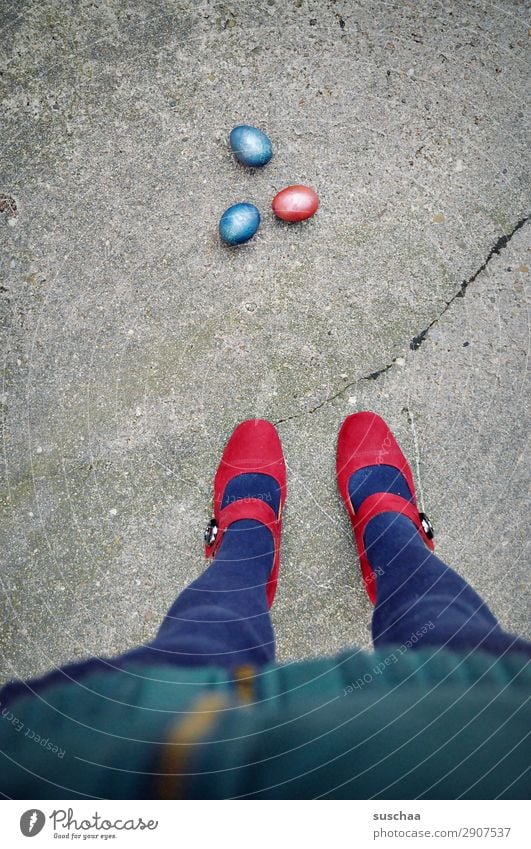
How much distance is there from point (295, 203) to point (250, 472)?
832 millimetres

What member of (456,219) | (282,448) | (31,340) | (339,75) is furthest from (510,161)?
(31,340)

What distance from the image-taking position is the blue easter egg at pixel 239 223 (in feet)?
5.86

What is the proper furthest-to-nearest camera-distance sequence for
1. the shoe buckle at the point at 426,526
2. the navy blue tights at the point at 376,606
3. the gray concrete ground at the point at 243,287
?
the gray concrete ground at the point at 243,287 < the shoe buckle at the point at 426,526 < the navy blue tights at the point at 376,606

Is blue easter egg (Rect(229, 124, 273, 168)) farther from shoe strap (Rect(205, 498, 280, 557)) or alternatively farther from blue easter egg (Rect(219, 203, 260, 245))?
shoe strap (Rect(205, 498, 280, 557))

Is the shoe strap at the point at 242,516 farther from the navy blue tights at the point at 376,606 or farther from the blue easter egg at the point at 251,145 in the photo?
the blue easter egg at the point at 251,145

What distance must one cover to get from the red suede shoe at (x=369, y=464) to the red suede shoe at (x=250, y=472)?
0.20 m

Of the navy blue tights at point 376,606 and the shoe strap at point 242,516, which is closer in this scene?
the navy blue tights at point 376,606

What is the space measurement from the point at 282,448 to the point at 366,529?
0.36 m

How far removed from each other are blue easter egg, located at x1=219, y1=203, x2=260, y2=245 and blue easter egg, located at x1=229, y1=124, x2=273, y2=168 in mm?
147

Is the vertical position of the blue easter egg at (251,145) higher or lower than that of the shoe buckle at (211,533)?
higher

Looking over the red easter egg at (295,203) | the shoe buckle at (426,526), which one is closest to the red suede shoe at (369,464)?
the shoe buckle at (426,526)

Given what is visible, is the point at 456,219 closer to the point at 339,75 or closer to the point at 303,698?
the point at 339,75

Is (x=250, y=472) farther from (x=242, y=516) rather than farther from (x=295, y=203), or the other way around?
(x=295, y=203)

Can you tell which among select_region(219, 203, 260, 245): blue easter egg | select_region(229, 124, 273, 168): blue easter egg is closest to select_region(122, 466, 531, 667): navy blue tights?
select_region(219, 203, 260, 245): blue easter egg
